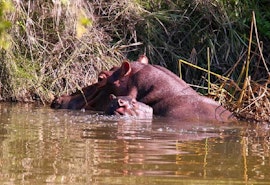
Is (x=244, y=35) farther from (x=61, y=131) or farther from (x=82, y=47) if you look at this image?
(x=61, y=131)

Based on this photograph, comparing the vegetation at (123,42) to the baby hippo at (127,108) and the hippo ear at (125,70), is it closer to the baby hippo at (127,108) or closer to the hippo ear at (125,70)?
the hippo ear at (125,70)

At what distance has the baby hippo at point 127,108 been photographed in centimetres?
697

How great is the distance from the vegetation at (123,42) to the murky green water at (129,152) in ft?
8.90

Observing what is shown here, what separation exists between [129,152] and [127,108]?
306 cm

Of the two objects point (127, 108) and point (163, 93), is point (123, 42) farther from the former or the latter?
point (127, 108)

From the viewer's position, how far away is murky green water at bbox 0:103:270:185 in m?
3.10

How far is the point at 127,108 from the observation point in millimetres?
6988

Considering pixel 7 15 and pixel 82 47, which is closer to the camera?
pixel 7 15

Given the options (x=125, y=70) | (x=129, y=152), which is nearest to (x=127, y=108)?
(x=125, y=70)

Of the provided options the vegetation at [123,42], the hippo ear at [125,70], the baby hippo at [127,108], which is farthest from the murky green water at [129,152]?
the vegetation at [123,42]

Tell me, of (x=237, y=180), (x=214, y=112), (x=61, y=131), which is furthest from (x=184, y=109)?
(x=237, y=180)

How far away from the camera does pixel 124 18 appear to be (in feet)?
33.3

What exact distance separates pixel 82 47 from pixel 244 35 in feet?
7.14

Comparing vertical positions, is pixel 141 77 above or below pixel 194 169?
below
